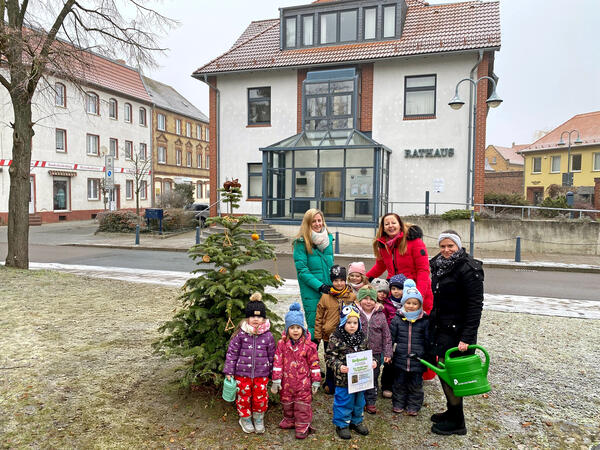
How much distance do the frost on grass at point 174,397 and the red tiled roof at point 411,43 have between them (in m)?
15.9

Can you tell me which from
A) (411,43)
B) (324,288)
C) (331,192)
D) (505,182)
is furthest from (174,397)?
(505,182)

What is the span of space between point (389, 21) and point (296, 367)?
2133 centimetres

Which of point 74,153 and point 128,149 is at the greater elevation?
point 128,149

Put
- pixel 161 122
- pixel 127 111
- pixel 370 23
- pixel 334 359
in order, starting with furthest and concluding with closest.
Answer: pixel 161 122, pixel 127 111, pixel 370 23, pixel 334 359

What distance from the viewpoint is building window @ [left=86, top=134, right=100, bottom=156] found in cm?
3450

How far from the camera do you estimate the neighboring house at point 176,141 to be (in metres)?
42.6

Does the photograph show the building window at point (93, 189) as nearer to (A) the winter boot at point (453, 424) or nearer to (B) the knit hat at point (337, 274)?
(B) the knit hat at point (337, 274)

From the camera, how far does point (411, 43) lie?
66.5 feet

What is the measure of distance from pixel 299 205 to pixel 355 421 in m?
17.2

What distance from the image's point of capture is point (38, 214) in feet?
96.7

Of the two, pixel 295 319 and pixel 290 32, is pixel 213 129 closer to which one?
pixel 290 32

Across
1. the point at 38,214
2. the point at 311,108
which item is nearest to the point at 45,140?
the point at 38,214

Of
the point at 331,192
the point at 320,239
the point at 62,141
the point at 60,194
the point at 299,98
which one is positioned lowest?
the point at 320,239

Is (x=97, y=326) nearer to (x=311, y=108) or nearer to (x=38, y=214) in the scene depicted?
(x=311, y=108)
